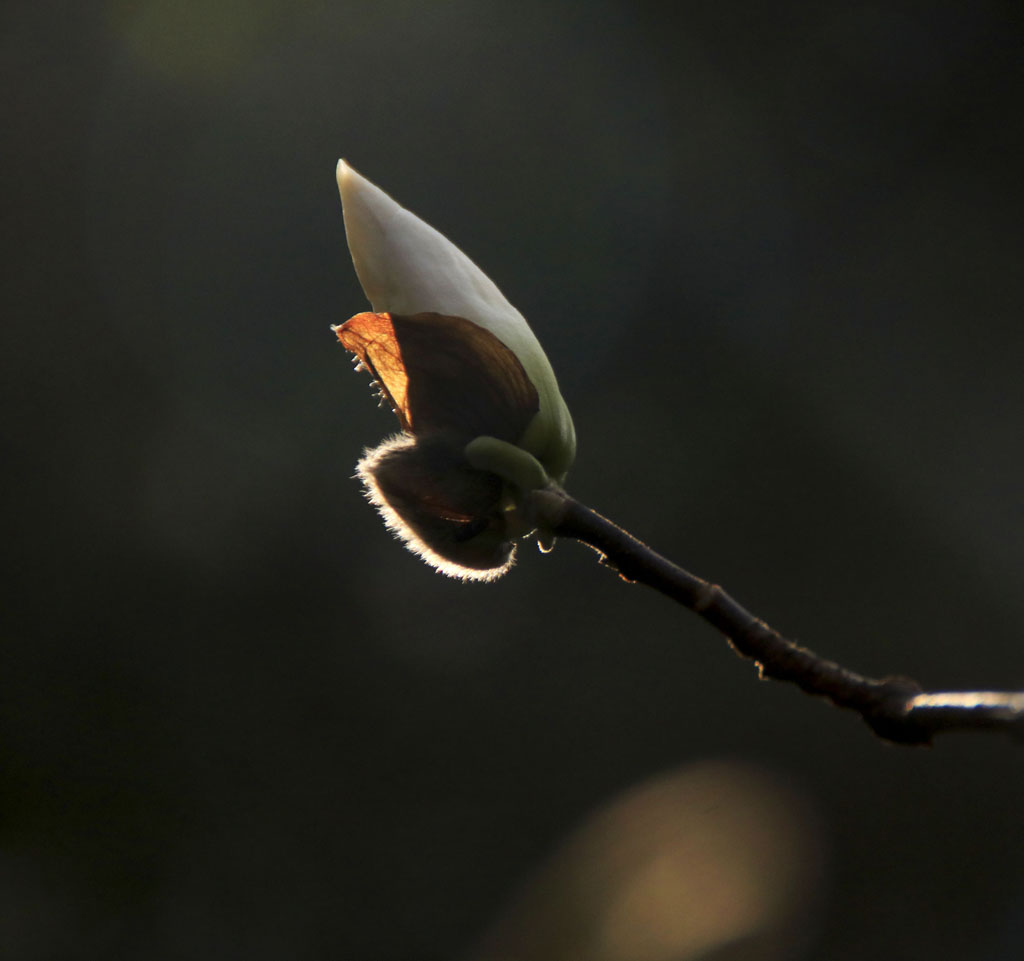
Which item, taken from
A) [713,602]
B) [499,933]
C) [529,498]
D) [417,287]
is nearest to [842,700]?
[713,602]

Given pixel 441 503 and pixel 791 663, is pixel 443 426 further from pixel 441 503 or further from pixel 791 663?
pixel 791 663

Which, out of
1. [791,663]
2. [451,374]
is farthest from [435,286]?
[791,663]

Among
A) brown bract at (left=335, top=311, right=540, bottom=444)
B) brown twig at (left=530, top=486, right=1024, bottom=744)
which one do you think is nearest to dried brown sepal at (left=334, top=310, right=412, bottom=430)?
brown bract at (left=335, top=311, right=540, bottom=444)

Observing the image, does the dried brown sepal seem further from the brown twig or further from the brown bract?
the brown twig

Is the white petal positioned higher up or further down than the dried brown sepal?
higher up

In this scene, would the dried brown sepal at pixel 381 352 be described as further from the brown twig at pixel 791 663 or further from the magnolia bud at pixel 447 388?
the brown twig at pixel 791 663

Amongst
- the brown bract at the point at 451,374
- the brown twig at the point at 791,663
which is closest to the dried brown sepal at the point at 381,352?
the brown bract at the point at 451,374
